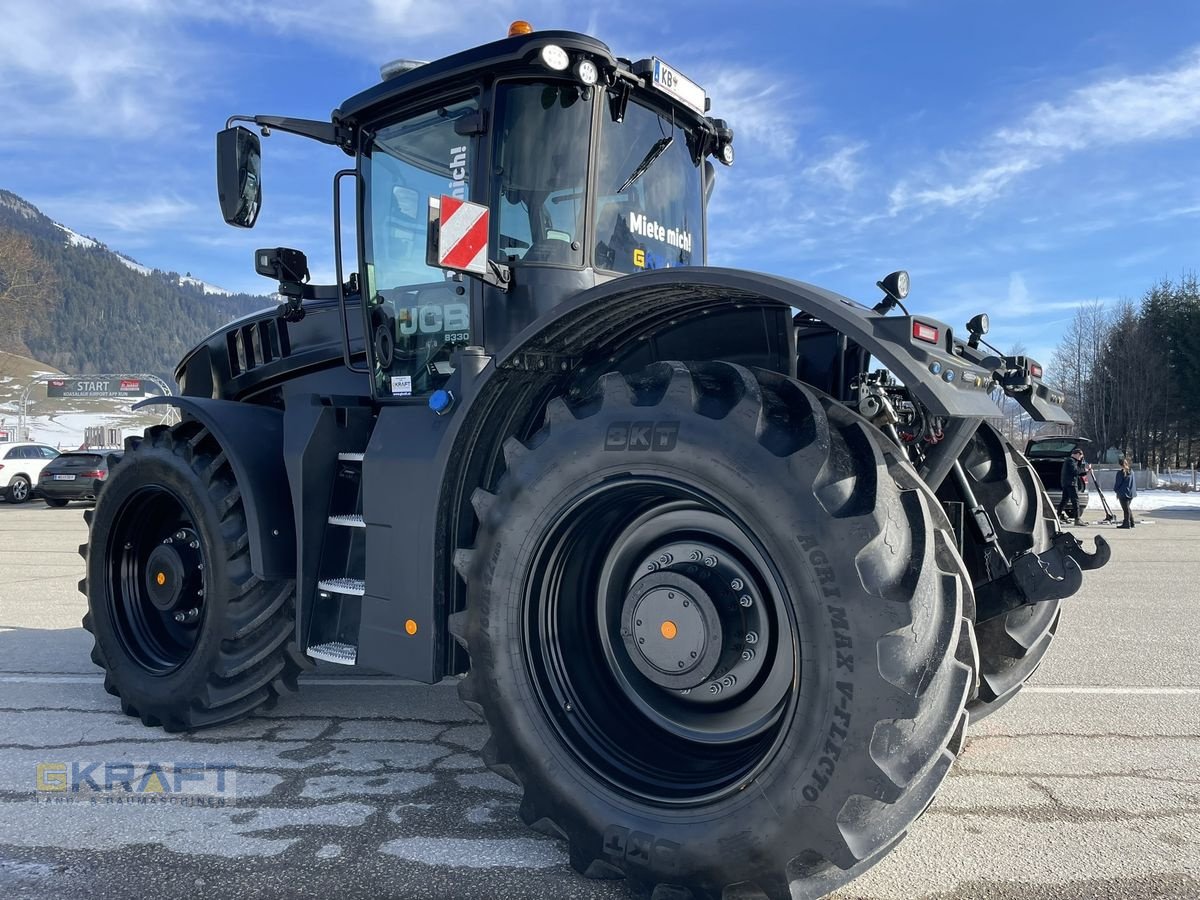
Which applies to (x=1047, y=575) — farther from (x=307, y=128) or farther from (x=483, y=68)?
(x=307, y=128)

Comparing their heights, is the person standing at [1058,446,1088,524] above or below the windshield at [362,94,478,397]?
below

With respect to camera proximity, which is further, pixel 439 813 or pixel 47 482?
pixel 47 482

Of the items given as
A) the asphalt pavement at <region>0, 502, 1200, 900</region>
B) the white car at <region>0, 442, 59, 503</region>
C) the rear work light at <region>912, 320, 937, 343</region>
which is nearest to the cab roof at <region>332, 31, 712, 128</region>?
the rear work light at <region>912, 320, 937, 343</region>

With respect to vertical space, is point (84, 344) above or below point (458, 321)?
above

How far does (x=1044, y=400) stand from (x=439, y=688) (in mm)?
3426

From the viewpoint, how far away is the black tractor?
7.68 ft

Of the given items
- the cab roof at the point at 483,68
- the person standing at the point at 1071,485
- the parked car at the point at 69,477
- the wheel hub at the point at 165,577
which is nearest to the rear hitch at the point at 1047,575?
the cab roof at the point at 483,68

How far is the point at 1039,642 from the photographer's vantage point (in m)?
3.70

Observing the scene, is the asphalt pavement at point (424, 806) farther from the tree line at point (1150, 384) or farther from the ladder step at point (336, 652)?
the tree line at point (1150, 384)

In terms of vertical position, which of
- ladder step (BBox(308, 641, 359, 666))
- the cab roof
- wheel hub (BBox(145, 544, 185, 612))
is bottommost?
ladder step (BBox(308, 641, 359, 666))

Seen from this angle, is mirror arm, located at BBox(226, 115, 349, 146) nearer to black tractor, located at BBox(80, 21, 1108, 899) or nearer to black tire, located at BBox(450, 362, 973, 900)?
black tractor, located at BBox(80, 21, 1108, 899)

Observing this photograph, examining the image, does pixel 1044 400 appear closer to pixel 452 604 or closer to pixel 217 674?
pixel 452 604

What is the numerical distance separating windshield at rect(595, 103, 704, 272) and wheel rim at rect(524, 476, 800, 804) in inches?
49.3

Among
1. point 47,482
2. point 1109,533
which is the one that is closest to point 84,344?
point 47,482
